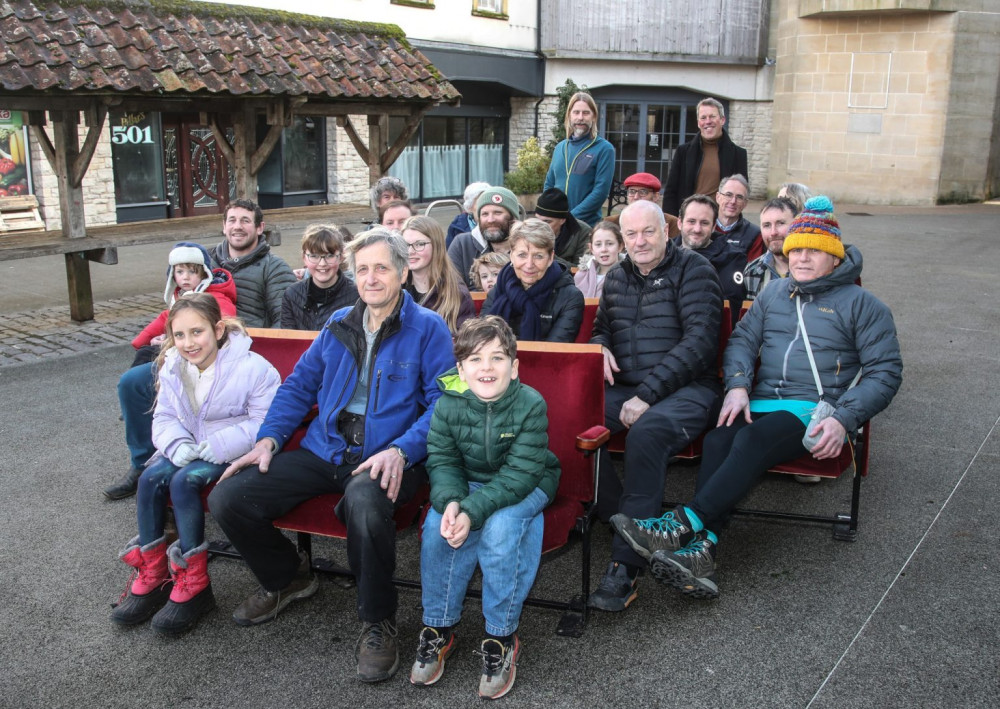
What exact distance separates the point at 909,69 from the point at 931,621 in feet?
71.4

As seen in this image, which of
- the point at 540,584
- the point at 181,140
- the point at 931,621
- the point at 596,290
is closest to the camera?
the point at 931,621

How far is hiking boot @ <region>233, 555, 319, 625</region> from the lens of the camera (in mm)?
3926

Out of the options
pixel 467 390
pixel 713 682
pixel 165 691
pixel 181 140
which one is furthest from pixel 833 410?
pixel 181 140

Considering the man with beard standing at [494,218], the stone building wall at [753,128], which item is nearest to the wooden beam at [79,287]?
the man with beard standing at [494,218]

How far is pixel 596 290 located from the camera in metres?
5.87

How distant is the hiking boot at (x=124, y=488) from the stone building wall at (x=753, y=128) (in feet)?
73.9

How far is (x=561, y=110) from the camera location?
79.3 feet

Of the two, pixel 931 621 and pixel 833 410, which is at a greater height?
pixel 833 410

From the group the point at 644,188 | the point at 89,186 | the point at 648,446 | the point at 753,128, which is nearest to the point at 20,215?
the point at 89,186

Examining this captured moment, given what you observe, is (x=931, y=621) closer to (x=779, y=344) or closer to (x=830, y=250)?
(x=779, y=344)

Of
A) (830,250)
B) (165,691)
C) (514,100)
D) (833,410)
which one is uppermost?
(514,100)

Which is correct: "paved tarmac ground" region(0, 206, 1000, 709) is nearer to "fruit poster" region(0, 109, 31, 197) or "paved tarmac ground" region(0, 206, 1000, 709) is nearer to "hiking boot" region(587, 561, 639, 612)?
"hiking boot" region(587, 561, 639, 612)

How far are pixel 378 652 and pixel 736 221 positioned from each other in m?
4.14

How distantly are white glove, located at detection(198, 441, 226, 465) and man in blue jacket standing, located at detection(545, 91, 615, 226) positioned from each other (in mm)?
4409
